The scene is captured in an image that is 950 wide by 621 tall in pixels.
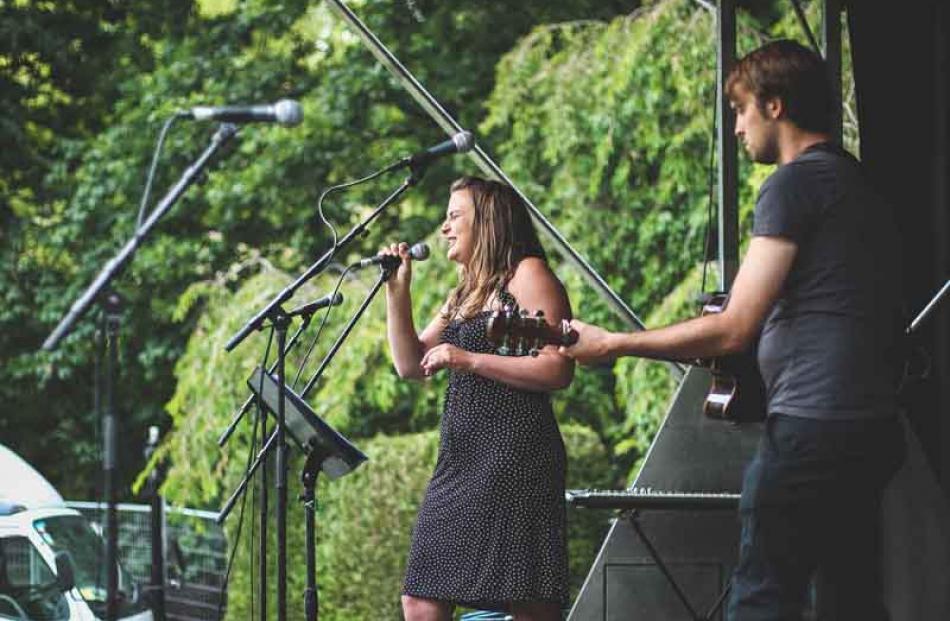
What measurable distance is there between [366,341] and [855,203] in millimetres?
6764

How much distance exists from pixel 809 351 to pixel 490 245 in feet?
3.61

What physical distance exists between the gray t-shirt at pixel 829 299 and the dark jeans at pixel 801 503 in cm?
4

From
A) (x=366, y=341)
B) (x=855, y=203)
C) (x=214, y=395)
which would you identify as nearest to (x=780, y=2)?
(x=366, y=341)

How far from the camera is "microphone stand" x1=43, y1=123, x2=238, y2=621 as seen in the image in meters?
3.96

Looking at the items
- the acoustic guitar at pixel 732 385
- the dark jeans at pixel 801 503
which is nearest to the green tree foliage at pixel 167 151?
the acoustic guitar at pixel 732 385

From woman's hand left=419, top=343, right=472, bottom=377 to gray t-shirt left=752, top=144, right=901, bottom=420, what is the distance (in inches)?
34.1

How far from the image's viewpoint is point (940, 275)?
4.46 m

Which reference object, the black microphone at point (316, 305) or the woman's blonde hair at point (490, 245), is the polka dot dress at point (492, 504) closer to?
the woman's blonde hair at point (490, 245)

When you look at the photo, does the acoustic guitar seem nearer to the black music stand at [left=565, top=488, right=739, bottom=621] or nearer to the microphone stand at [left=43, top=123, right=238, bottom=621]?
the black music stand at [left=565, top=488, right=739, bottom=621]

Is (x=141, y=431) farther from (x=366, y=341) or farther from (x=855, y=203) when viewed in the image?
(x=855, y=203)

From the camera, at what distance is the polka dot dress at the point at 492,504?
337 cm

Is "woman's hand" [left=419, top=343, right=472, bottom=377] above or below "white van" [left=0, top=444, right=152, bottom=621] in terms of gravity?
above

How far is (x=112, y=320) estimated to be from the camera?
435cm

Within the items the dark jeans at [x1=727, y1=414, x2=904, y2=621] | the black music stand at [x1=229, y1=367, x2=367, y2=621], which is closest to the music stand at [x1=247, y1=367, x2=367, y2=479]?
the black music stand at [x1=229, y1=367, x2=367, y2=621]
